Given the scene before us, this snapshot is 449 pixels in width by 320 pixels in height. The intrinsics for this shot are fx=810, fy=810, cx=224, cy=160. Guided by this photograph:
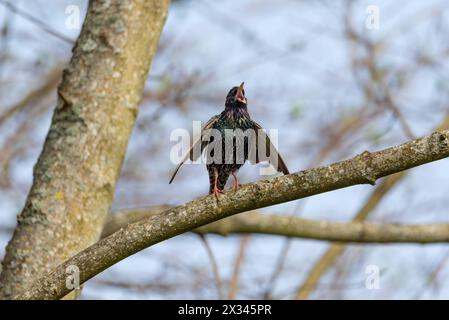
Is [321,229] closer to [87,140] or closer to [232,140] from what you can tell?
[232,140]

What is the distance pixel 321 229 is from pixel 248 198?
2.25 meters

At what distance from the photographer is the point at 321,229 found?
5438mm

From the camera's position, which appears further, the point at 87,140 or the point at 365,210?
the point at 365,210

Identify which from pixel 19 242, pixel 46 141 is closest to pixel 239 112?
pixel 46 141

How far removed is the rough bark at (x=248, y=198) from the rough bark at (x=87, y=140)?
0.85 metres

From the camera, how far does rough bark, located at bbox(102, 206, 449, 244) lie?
5445mm

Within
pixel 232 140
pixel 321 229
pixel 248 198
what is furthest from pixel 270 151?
pixel 321 229

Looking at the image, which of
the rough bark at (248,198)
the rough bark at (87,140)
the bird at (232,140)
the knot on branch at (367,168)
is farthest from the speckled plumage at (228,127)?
the knot on branch at (367,168)

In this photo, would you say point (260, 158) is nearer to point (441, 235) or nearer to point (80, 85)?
point (80, 85)

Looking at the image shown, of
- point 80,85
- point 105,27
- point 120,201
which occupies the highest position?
point 120,201

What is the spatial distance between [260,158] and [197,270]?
8.94 ft

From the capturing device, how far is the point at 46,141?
466 cm

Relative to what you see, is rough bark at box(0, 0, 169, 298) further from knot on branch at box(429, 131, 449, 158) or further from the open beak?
knot on branch at box(429, 131, 449, 158)
